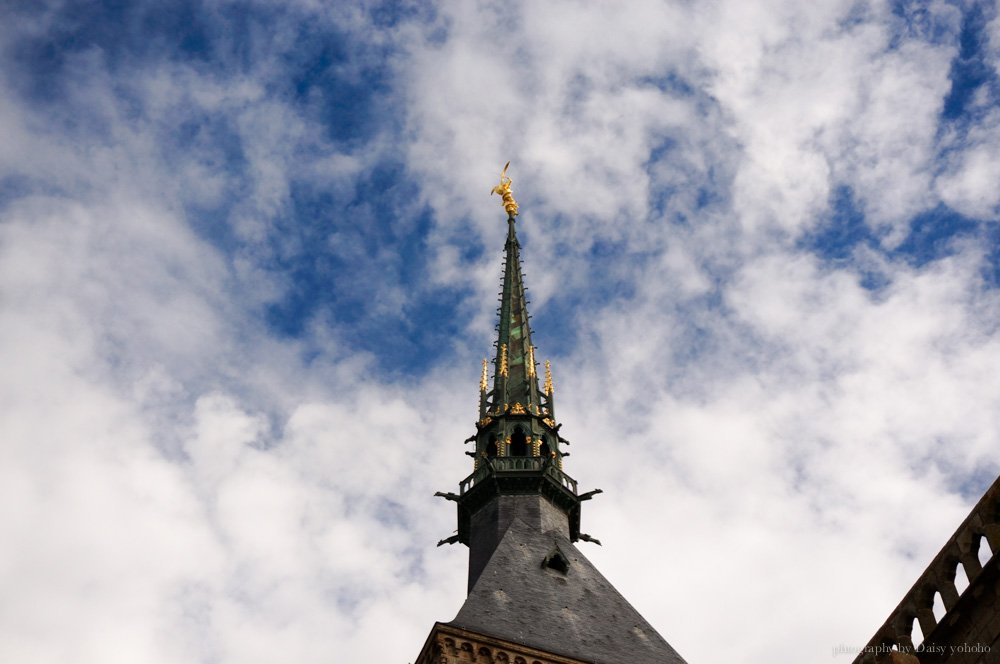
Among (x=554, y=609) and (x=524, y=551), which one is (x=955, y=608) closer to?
(x=554, y=609)

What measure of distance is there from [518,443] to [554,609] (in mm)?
14856

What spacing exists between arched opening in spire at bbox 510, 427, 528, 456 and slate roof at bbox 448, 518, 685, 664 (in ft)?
22.3

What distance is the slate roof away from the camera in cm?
3612

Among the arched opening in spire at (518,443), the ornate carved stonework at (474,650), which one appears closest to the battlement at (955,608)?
the ornate carved stonework at (474,650)

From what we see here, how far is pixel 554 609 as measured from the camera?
39.2 m

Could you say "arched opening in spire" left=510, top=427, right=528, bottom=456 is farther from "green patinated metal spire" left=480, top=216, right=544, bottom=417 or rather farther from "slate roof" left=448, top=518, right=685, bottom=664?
"slate roof" left=448, top=518, right=685, bottom=664

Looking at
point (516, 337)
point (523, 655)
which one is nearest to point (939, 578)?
point (523, 655)

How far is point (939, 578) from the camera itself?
582 inches

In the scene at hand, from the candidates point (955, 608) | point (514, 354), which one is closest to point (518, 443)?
point (514, 354)

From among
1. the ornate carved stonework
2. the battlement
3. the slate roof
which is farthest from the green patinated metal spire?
the battlement

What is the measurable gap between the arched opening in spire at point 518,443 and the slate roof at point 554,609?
22.3 feet

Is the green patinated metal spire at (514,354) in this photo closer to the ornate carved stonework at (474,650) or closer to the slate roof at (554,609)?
the slate roof at (554,609)

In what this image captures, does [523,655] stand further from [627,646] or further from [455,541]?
[455,541]

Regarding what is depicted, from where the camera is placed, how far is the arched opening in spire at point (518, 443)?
52844 millimetres
